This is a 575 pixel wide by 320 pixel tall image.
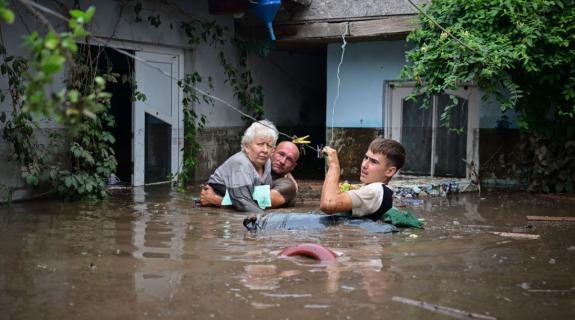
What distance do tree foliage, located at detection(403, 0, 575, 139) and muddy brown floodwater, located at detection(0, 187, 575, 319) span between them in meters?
2.22

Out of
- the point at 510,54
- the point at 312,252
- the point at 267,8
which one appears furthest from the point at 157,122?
the point at 312,252

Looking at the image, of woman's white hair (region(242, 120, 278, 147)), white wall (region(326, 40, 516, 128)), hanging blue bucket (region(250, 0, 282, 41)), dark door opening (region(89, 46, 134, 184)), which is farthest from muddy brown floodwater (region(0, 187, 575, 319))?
dark door opening (region(89, 46, 134, 184))

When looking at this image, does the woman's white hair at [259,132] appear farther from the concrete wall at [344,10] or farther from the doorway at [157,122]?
the concrete wall at [344,10]

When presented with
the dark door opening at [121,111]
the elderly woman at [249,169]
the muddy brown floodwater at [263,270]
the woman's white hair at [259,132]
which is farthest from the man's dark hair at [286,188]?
the dark door opening at [121,111]

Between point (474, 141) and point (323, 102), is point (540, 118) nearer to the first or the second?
point (474, 141)

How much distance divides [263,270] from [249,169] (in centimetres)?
302

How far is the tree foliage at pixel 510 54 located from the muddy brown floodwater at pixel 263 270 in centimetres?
222

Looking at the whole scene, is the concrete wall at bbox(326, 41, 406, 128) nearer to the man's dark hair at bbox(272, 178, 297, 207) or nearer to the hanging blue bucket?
the hanging blue bucket

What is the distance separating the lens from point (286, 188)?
8625 mm

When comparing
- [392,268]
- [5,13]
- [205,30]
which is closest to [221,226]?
[392,268]

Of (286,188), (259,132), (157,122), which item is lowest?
(286,188)

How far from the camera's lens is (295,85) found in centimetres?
1500

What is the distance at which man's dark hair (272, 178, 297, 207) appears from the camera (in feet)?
28.1

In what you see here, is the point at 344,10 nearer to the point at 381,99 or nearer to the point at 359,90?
the point at 359,90
